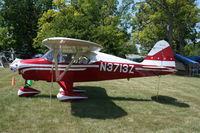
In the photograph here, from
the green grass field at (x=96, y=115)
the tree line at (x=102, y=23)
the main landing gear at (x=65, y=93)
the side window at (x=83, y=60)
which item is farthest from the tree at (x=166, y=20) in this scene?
the main landing gear at (x=65, y=93)

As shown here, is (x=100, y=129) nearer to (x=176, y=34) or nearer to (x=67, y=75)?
(x=67, y=75)

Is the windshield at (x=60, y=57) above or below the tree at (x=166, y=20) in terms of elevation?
below

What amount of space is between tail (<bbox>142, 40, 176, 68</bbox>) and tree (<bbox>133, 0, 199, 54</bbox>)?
57.7 ft

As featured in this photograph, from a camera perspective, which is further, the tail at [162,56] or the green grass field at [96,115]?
the tail at [162,56]

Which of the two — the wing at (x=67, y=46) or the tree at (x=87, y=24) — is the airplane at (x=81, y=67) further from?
the tree at (x=87, y=24)

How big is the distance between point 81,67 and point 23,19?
35.3 metres

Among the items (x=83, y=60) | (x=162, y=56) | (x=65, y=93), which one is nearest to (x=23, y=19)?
(x=83, y=60)

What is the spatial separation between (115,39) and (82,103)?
20.4 metres

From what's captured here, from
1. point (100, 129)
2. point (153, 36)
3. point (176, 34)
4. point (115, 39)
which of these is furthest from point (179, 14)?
point (100, 129)

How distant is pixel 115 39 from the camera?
25.2 metres

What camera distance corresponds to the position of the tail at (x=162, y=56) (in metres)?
Result: 6.64

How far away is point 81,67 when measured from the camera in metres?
6.38

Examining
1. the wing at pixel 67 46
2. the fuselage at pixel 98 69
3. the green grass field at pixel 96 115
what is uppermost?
the wing at pixel 67 46

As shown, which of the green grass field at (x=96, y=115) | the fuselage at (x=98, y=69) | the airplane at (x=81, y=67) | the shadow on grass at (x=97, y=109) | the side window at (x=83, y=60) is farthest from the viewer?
the side window at (x=83, y=60)
